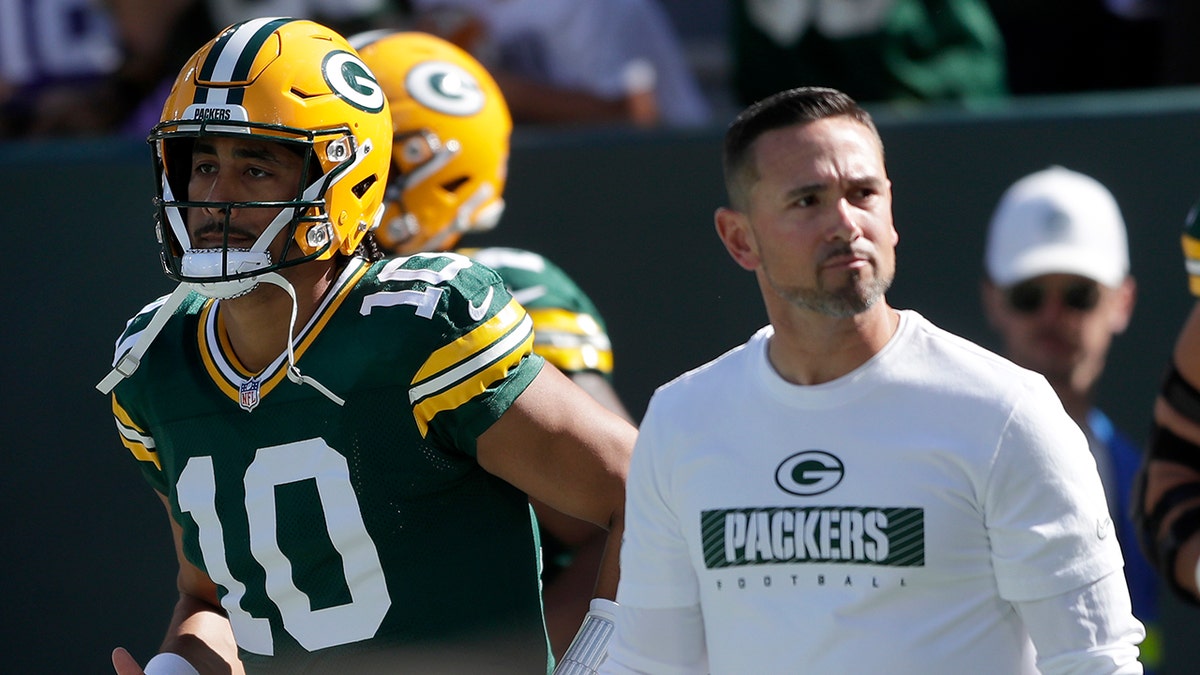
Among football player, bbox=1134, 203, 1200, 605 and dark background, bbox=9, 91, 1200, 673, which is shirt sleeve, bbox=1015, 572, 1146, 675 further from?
dark background, bbox=9, 91, 1200, 673

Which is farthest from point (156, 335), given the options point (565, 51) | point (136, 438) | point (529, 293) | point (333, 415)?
point (565, 51)

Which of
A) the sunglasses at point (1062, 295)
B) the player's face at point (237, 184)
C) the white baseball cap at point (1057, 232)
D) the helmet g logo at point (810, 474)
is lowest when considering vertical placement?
the sunglasses at point (1062, 295)

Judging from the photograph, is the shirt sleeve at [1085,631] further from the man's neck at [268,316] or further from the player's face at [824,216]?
the man's neck at [268,316]

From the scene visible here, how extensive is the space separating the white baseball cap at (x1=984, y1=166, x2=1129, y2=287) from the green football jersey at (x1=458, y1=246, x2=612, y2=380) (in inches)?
65.9

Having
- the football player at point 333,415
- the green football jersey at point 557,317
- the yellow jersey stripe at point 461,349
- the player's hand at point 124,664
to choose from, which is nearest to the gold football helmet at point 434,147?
the green football jersey at point 557,317

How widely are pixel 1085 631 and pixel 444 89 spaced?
217 centimetres

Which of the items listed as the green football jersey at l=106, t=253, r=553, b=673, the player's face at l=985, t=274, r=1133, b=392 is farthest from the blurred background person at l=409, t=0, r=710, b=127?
the green football jersey at l=106, t=253, r=553, b=673

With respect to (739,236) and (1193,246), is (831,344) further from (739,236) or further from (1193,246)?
(1193,246)

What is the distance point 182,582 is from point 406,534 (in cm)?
62

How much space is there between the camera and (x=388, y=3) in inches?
229

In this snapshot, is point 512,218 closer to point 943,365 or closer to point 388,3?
point 388,3

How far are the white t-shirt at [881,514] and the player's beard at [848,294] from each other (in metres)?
0.07

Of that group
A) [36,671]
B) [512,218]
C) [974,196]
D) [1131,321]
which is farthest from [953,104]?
[36,671]

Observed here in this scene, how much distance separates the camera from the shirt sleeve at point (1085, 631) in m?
2.04
